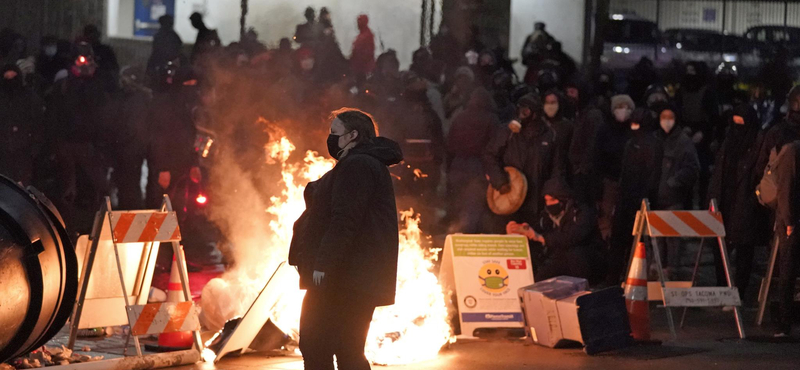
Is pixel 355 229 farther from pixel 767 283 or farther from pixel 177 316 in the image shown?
pixel 767 283

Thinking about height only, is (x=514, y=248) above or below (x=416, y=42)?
below

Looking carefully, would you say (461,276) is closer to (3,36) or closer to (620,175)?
(620,175)

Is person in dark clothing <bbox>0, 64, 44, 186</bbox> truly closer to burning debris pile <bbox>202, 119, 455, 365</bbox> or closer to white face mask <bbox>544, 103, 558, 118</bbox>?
burning debris pile <bbox>202, 119, 455, 365</bbox>

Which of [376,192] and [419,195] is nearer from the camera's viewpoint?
[376,192]

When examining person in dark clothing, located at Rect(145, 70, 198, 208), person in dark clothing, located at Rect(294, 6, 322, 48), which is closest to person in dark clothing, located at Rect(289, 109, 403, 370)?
person in dark clothing, located at Rect(145, 70, 198, 208)

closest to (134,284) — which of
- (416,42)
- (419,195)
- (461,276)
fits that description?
(461,276)

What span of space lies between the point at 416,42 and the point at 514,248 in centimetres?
624

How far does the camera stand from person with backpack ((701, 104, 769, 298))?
1141 centimetres

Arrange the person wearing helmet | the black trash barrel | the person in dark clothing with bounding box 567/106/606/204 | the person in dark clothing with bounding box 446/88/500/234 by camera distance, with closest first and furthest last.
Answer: the black trash barrel → the person in dark clothing with bounding box 567/106/606/204 → the person in dark clothing with bounding box 446/88/500/234 → the person wearing helmet

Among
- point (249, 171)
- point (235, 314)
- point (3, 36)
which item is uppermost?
point (3, 36)

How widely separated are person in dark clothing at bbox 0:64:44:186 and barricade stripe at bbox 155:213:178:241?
199 inches

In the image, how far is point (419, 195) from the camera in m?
13.7

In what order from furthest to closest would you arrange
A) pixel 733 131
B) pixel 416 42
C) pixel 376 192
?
pixel 416 42 → pixel 733 131 → pixel 376 192

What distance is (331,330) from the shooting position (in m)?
6.29
